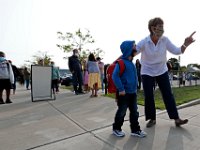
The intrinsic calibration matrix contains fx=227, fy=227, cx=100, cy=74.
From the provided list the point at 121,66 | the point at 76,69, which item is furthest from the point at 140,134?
the point at 76,69

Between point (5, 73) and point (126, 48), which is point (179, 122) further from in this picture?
point (5, 73)

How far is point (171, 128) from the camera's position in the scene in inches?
154

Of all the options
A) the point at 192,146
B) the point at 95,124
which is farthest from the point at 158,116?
the point at 192,146

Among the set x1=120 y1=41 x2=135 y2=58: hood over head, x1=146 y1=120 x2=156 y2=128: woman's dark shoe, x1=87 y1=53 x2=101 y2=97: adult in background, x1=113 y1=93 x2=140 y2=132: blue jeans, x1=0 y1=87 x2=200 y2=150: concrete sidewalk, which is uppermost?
x1=120 y1=41 x2=135 y2=58: hood over head

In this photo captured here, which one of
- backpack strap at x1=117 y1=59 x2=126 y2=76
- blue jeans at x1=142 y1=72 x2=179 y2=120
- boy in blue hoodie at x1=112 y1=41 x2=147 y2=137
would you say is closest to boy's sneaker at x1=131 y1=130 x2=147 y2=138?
boy in blue hoodie at x1=112 y1=41 x2=147 y2=137

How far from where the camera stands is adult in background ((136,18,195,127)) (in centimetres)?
389

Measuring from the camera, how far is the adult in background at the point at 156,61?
3.89m

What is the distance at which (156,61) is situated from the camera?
3.96 m

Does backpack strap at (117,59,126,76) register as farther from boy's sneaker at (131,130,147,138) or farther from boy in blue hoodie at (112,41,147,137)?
boy's sneaker at (131,130,147,138)

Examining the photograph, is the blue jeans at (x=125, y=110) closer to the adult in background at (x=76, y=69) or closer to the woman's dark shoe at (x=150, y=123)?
the woman's dark shoe at (x=150, y=123)

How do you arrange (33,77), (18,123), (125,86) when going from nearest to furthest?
1. (125,86)
2. (18,123)
3. (33,77)

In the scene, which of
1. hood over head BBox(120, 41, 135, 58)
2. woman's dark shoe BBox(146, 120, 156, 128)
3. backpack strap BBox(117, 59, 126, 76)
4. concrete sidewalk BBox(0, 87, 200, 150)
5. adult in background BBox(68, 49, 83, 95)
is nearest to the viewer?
concrete sidewalk BBox(0, 87, 200, 150)

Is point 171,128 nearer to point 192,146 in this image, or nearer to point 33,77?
point 192,146

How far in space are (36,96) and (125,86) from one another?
5.18 metres
